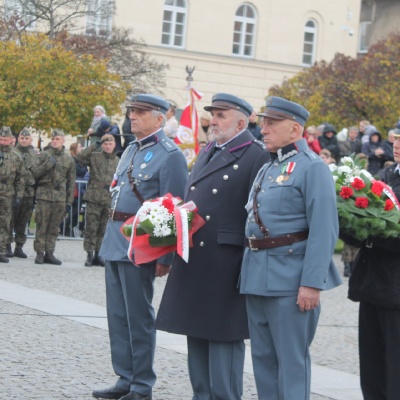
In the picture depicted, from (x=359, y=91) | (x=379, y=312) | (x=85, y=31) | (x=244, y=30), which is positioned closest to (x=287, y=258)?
(x=379, y=312)

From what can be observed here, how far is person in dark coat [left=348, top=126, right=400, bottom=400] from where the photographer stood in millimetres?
7387

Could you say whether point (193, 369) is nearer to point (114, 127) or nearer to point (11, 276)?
point (11, 276)

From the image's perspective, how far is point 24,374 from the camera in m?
8.62

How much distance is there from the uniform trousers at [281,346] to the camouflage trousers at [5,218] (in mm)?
11115

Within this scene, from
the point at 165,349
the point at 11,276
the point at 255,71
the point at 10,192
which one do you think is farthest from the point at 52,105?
the point at 255,71

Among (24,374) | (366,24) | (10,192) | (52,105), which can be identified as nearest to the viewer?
(24,374)

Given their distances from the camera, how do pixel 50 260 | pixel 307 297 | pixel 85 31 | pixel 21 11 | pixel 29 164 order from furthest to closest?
pixel 85 31, pixel 21 11, pixel 29 164, pixel 50 260, pixel 307 297

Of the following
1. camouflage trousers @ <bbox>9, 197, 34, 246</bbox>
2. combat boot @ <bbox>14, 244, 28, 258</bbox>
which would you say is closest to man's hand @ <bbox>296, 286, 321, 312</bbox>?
camouflage trousers @ <bbox>9, 197, 34, 246</bbox>

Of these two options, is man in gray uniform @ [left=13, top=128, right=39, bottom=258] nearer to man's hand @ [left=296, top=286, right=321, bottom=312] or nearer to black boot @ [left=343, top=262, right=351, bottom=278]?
black boot @ [left=343, top=262, right=351, bottom=278]

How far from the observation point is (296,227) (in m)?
6.73

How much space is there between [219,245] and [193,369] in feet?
2.63

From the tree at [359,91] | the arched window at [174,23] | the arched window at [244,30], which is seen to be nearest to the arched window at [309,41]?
the arched window at [244,30]

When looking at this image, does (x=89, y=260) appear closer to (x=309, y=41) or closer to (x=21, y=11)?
(x=21, y=11)

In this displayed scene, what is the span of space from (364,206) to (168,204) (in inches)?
48.0
